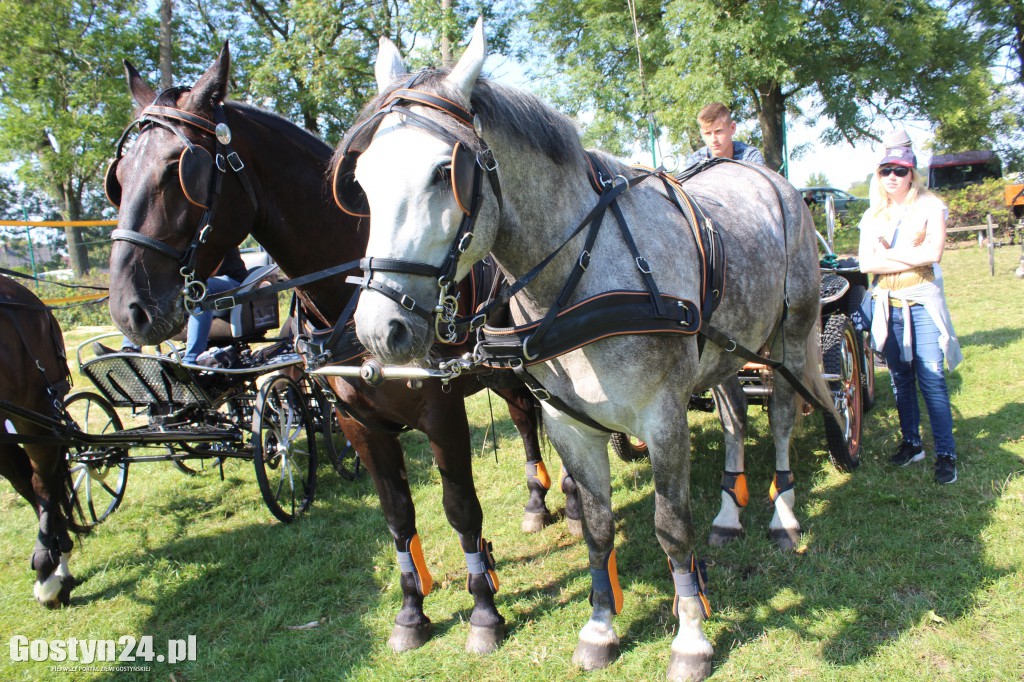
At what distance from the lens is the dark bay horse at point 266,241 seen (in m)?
2.25

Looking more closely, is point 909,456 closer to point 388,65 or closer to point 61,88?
point 388,65

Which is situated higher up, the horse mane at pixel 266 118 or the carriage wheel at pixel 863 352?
the horse mane at pixel 266 118

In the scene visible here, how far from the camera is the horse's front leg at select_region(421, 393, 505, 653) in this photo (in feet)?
9.45

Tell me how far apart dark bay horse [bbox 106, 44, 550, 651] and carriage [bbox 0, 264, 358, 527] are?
122 cm

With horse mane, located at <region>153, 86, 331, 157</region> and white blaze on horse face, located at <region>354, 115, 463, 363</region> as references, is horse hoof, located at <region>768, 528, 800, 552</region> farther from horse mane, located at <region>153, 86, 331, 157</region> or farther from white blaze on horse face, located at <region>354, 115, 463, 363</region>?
horse mane, located at <region>153, 86, 331, 157</region>

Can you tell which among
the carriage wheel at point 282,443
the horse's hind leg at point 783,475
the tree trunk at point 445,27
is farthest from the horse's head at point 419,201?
the tree trunk at point 445,27

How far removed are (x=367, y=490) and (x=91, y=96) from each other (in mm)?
18440

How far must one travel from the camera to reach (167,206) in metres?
2.27

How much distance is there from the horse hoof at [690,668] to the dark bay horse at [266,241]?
0.83 metres

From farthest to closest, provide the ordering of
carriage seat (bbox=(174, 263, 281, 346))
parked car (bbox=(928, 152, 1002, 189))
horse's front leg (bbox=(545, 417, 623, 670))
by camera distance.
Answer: parked car (bbox=(928, 152, 1002, 189)) → carriage seat (bbox=(174, 263, 281, 346)) → horse's front leg (bbox=(545, 417, 623, 670))

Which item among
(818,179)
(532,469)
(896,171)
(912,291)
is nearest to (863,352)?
(912,291)

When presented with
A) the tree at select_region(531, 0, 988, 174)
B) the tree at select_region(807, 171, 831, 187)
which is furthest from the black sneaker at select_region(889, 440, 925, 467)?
the tree at select_region(807, 171, 831, 187)

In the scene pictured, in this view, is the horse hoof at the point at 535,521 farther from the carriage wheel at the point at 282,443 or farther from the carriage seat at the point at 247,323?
the carriage seat at the point at 247,323

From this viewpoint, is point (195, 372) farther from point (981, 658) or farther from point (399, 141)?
point (981, 658)
